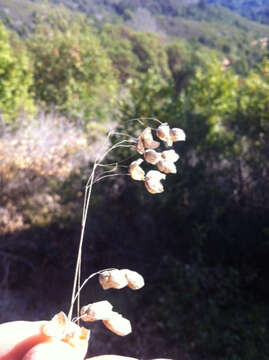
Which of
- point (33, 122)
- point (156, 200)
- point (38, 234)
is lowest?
point (38, 234)

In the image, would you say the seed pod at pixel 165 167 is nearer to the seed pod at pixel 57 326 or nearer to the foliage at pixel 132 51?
the seed pod at pixel 57 326

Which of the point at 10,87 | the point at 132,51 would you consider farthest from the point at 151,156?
the point at 132,51

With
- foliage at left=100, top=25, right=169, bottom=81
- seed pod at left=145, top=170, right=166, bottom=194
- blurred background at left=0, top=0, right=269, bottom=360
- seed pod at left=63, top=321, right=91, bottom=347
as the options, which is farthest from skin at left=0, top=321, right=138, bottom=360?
foliage at left=100, top=25, right=169, bottom=81

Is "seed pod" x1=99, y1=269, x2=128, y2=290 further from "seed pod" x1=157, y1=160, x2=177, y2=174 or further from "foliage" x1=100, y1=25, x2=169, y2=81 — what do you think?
"foliage" x1=100, y1=25, x2=169, y2=81

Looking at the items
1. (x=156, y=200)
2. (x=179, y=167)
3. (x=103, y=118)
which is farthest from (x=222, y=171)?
(x=103, y=118)

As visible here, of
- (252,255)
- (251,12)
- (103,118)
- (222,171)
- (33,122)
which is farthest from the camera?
(251,12)

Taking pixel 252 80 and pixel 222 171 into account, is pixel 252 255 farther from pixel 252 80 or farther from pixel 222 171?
pixel 252 80
